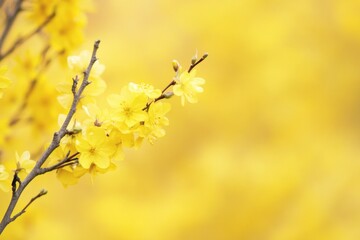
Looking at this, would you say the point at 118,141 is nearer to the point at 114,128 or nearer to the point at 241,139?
the point at 114,128

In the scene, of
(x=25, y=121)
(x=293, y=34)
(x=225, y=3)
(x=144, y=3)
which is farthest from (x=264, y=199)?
(x=144, y=3)

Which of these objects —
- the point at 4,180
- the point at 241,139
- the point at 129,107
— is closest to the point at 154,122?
the point at 129,107

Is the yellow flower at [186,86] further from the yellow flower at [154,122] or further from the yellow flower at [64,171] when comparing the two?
the yellow flower at [64,171]

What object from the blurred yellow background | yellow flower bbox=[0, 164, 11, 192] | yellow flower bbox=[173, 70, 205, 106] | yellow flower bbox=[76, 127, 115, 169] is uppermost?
the blurred yellow background

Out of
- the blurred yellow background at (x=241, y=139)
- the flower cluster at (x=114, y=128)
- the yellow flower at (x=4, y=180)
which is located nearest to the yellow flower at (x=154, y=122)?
the flower cluster at (x=114, y=128)

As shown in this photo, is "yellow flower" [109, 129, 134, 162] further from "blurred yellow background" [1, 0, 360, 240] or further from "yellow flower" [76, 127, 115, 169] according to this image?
"blurred yellow background" [1, 0, 360, 240]

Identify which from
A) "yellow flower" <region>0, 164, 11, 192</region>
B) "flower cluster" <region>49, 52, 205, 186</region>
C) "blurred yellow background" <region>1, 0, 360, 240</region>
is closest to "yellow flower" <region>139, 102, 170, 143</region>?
"flower cluster" <region>49, 52, 205, 186</region>
